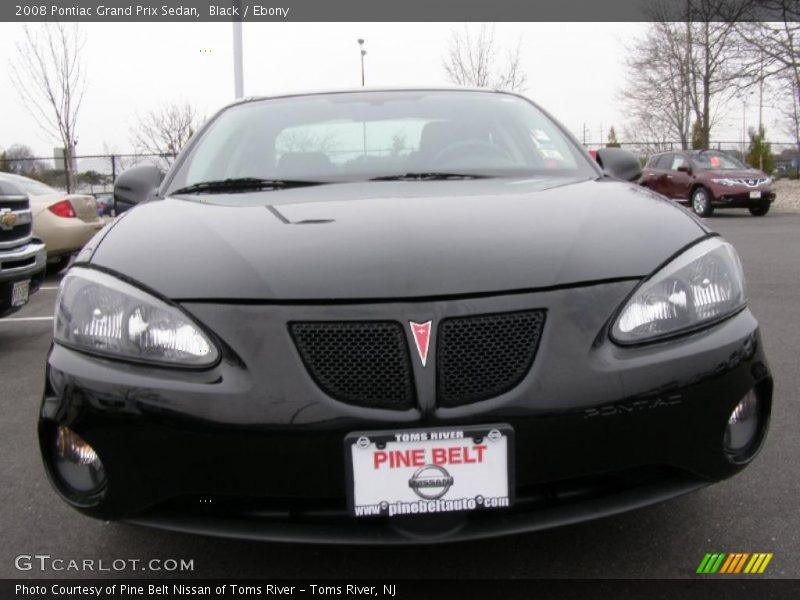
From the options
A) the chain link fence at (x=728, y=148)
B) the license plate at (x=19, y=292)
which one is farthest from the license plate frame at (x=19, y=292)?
the chain link fence at (x=728, y=148)

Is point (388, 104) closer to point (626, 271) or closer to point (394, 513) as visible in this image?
point (626, 271)

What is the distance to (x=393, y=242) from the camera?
1.81 metres

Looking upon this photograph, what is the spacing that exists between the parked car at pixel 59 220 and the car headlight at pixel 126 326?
6999 millimetres

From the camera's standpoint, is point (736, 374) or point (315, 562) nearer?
point (736, 374)

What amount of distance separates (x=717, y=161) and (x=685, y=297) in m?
16.6

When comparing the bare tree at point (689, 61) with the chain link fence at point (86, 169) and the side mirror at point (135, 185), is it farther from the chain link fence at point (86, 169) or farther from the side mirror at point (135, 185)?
the side mirror at point (135, 185)

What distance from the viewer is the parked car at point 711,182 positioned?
15.9 meters

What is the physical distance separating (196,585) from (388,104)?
1978mm

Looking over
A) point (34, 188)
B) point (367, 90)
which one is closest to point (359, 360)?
point (367, 90)

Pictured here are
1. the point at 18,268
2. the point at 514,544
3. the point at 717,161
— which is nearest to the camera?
the point at 514,544

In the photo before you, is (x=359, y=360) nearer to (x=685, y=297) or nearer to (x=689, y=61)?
(x=685, y=297)

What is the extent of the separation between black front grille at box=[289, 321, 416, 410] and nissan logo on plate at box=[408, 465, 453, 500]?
14 cm

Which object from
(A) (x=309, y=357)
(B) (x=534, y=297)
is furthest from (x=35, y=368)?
(B) (x=534, y=297)

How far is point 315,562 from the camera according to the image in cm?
203
